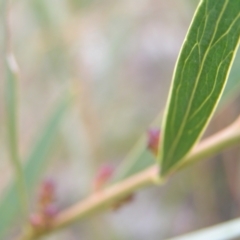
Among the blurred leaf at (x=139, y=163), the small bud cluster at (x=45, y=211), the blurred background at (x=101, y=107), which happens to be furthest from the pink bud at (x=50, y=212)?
the blurred background at (x=101, y=107)

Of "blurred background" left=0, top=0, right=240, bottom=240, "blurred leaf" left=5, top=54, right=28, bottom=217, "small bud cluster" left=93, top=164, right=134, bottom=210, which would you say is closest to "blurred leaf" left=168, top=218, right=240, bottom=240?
"small bud cluster" left=93, top=164, right=134, bottom=210

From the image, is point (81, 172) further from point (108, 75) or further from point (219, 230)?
point (219, 230)

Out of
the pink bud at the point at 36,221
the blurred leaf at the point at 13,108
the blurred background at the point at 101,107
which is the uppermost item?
the blurred leaf at the point at 13,108

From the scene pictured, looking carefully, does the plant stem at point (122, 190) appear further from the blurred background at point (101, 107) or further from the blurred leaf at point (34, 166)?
the blurred background at point (101, 107)

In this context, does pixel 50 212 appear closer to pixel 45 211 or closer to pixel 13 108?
pixel 45 211

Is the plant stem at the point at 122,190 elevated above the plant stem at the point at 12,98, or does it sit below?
below

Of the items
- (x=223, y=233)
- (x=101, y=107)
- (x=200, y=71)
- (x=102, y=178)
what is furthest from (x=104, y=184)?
(x=101, y=107)

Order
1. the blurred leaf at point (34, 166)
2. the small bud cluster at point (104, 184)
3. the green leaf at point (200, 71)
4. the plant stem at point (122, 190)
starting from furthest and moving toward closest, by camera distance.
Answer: the blurred leaf at point (34, 166), the small bud cluster at point (104, 184), the plant stem at point (122, 190), the green leaf at point (200, 71)
